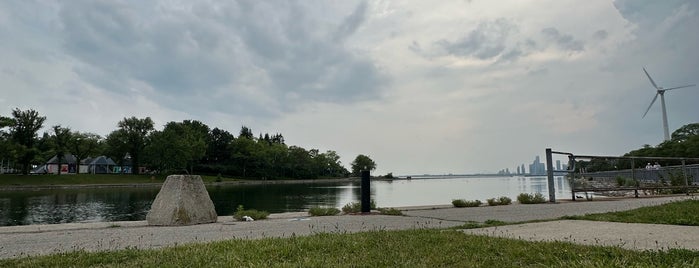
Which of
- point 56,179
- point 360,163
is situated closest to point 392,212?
point 56,179

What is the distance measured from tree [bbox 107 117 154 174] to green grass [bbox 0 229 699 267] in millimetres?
104639

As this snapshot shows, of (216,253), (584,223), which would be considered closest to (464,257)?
(216,253)

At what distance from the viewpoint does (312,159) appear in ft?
450

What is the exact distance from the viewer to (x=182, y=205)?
973 cm

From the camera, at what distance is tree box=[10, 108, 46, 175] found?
248 feet

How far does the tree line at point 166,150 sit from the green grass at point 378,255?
54003mm

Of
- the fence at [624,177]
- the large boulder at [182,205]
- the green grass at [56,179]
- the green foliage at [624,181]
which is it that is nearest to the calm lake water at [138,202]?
the fence at [624,177]

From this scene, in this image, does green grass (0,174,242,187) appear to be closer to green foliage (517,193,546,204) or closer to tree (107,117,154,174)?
tree (107,117,154,174)

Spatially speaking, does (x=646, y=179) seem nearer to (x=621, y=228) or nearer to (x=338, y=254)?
(x=621, y=228)

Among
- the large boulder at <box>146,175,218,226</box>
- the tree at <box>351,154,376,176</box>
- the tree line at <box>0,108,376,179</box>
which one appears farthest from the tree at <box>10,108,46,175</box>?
the tree at <box>351,154,376,176</box>

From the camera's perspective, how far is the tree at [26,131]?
75.5m

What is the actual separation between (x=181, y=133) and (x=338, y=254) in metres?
109

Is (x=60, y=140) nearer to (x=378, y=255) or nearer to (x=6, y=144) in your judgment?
(x=6, y=144)

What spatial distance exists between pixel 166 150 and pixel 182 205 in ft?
299
